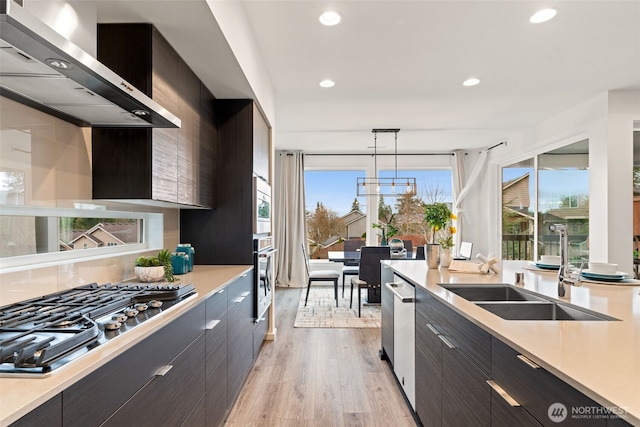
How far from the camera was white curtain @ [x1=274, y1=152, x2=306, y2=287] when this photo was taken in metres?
6.88

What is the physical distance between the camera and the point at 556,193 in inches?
201

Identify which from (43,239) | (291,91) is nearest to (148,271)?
(43,239)

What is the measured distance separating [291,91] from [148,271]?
262 cm

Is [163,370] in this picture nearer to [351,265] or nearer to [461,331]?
[461,331]

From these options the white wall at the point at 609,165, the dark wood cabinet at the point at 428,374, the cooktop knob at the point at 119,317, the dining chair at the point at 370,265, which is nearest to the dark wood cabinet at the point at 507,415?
the dark wood cabinet at the point at 428,374

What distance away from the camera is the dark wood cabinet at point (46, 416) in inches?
27.0

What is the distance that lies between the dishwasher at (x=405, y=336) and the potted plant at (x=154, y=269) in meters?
1.46

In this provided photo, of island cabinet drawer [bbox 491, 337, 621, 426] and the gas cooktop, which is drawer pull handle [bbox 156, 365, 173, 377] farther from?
island cabinet drawer [bbox 491, 337, 621, 426]

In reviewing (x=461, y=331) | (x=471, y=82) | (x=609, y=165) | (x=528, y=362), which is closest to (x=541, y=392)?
(x=528, y=362)

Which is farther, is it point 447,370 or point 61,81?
point 447,370

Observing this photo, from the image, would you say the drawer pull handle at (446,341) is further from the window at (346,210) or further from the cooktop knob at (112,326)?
the window at (346,210)

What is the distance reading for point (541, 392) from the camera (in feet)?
2.94

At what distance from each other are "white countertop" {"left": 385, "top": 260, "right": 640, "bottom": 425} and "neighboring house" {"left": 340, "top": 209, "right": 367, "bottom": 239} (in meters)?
5.36

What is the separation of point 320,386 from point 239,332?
2.53 ft
